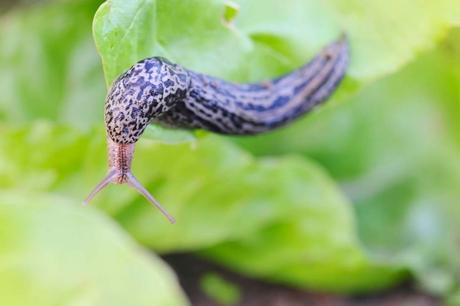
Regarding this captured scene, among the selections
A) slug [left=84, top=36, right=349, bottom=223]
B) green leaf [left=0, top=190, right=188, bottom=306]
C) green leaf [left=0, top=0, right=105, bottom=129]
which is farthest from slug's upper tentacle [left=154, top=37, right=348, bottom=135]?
green leaf [left=0, top=0, right=105, bottom=129]

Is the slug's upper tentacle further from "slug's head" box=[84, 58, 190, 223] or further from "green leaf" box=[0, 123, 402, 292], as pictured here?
"green leaf" box=[0, 123, 402, 292]

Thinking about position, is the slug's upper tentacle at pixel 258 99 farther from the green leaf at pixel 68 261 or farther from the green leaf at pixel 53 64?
the green leaf at pixel 53 64

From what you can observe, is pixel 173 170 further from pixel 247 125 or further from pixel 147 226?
pixel 247 125

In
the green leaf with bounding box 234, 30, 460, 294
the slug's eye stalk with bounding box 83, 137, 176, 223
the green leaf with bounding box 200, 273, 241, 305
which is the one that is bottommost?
the green leaf with bounding box 200, 273, 241, 305

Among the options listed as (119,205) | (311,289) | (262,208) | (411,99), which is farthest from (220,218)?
(411,99)

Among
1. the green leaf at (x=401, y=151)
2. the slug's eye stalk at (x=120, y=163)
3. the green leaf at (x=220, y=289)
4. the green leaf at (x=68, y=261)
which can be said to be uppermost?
the green leaf at (x=401, y=151)

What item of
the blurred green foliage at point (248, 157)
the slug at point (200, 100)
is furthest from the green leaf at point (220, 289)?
the slug at point (200, 100)
